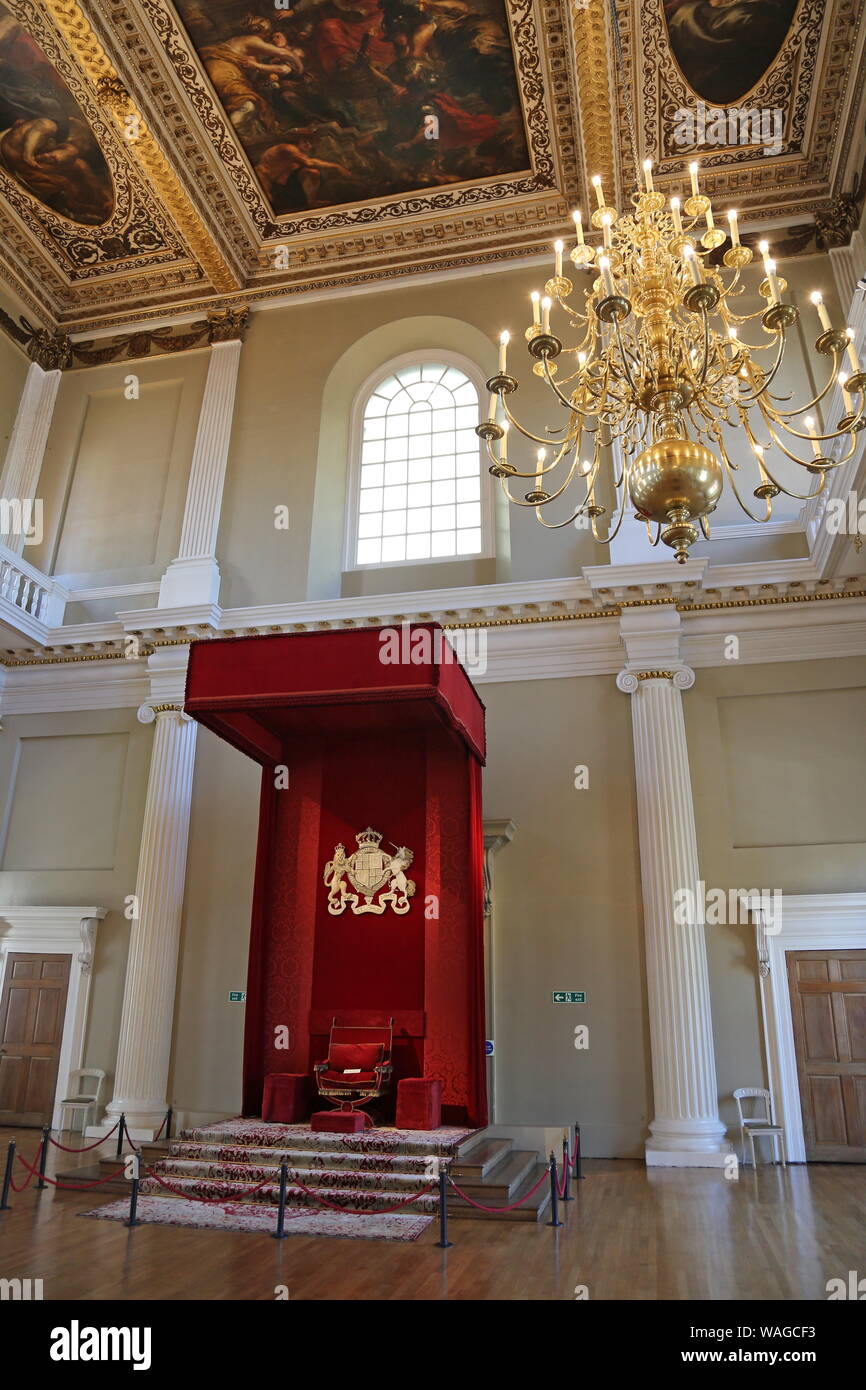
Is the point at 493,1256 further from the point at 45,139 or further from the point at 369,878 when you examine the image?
the point at 45,139

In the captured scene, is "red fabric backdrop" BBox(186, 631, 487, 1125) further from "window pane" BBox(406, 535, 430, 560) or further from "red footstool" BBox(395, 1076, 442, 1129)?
"window pane" BBox(406, 535, 430, 560)

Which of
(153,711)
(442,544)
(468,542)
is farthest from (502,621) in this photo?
(153,711)

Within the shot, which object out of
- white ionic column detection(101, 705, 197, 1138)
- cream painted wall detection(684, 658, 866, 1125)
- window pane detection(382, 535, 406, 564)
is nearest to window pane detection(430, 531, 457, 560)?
window pane detection(382, 535, 406, 564)

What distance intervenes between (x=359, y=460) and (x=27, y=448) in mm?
4405

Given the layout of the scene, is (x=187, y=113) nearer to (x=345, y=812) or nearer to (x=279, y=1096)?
(x=345, y=812)

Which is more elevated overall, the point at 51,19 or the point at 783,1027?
the point at 51,19

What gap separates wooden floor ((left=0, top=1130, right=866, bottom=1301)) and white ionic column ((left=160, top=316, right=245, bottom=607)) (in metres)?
6.38

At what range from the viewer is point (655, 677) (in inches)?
369

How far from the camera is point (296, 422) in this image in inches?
457

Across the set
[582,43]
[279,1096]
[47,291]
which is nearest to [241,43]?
[582,43]

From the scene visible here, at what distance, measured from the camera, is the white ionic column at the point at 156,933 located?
→ 9.15 metres

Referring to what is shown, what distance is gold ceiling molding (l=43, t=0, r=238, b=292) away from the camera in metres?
9.29

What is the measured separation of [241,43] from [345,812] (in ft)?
26.5

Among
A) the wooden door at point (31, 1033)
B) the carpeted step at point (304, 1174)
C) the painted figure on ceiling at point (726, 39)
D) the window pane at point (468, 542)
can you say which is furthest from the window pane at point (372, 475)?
the carpeted step at point (304, 1174)
